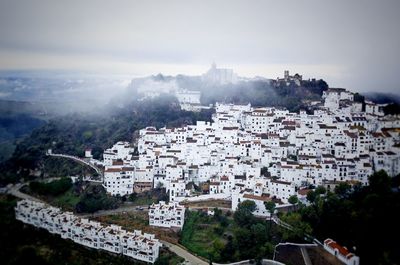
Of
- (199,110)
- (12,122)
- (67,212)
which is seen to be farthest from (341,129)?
(12,122)

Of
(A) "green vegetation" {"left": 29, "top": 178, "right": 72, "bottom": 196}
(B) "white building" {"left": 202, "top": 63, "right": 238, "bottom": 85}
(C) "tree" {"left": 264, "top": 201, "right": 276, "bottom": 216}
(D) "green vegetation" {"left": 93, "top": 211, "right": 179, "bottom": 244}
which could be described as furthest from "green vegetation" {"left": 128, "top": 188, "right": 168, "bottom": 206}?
(B) "white building" {"left": 202, "top": 63, "right": 238, "bottom": 85}

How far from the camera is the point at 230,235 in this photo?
34.7ft

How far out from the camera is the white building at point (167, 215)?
11.3m

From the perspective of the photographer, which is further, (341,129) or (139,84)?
(139,84)

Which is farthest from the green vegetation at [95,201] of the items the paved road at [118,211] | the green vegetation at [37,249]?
the green vegetation at [37,249]

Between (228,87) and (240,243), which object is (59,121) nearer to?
(228,87)

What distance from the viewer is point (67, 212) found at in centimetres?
1163

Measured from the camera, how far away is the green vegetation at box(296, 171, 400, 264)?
8297 mm

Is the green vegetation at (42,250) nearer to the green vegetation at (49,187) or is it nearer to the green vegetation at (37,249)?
the green vegetation at (37,249)

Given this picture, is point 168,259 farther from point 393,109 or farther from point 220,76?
point 220,76

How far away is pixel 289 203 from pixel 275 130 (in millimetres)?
4373

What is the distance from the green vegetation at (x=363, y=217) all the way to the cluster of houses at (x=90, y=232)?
3554mm

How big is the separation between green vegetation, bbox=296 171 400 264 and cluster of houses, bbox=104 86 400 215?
915mm

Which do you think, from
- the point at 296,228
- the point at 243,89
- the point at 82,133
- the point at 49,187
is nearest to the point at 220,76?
the point at 243,89
